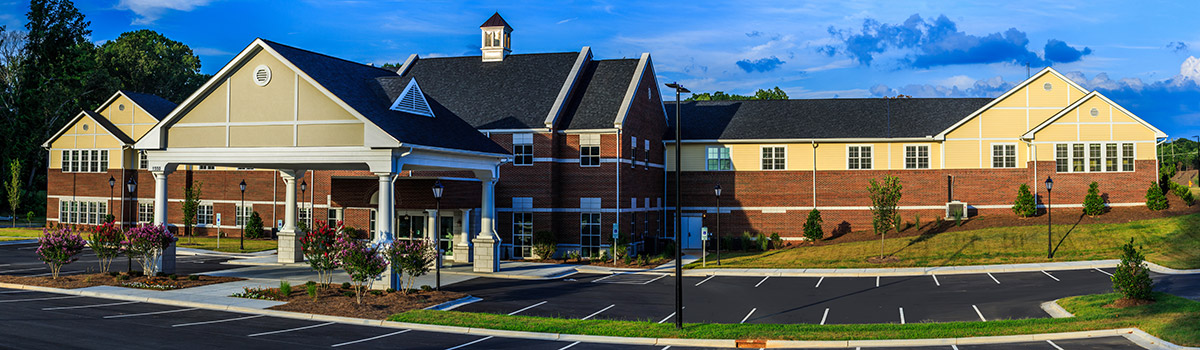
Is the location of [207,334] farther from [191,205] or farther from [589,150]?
[191,205]

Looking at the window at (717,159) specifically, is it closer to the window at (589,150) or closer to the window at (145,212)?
the window at (589,150)

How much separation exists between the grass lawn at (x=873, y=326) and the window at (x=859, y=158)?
85.9ft

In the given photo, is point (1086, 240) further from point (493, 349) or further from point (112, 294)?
point (112, 294)

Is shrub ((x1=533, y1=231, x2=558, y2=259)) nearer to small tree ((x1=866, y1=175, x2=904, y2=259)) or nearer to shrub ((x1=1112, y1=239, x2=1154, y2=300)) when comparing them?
small tree ((x1=866, y1=175, x2=904, y2=259))

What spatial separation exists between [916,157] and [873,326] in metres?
30.1

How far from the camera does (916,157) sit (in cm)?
4716

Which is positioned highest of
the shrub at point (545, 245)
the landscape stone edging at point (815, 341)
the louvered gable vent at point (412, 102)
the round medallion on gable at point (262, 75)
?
the round medallion on gable at point (262, 75)

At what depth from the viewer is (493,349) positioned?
1738 centimetres

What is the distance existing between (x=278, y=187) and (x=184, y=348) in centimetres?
3573

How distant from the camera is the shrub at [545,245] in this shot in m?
39.6

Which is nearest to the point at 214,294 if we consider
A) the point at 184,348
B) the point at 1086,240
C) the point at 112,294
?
the point at 112,294

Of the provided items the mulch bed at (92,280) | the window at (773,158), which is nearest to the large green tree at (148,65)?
the mulch bed at (92,280)

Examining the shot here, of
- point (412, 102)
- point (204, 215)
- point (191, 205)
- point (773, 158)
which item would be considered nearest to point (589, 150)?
point (773, 158)

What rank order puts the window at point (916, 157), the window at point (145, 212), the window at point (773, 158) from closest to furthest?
the window at point (916, 157), the window at point (773, 158), the window at point (145, 212)
